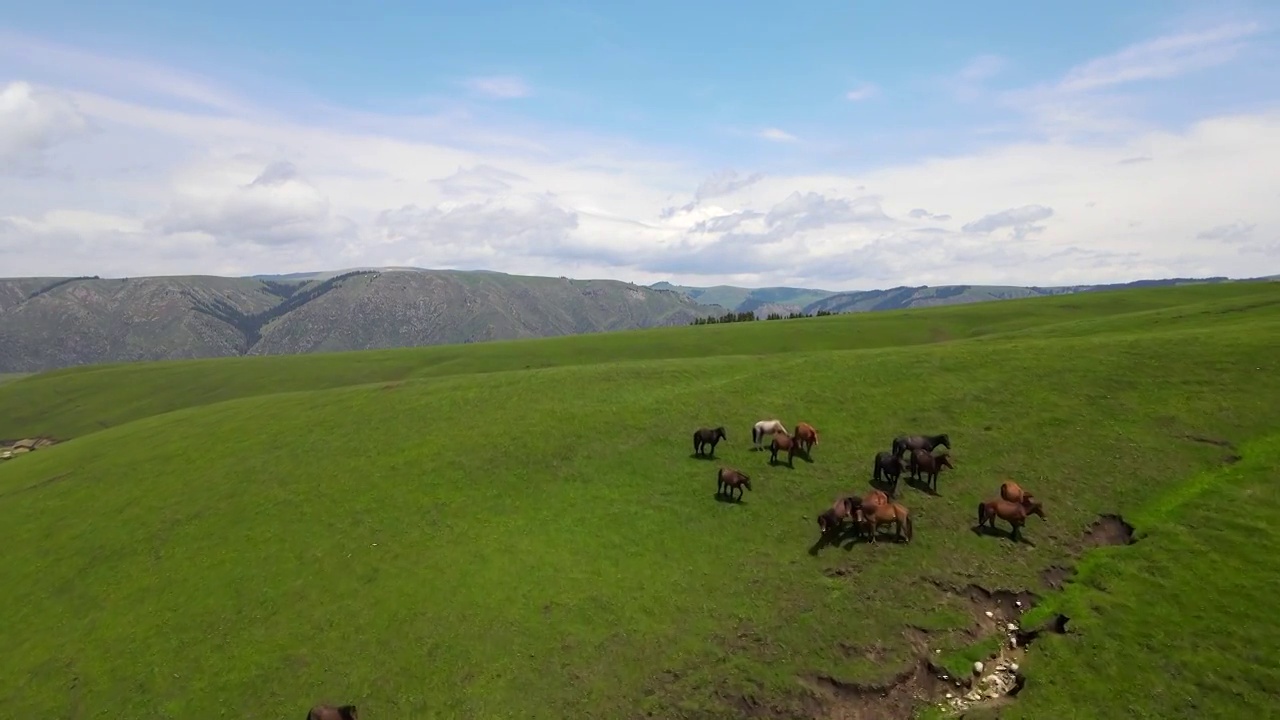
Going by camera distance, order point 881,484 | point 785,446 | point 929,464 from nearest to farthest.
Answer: point 929,464
point 881,484
point 785,446

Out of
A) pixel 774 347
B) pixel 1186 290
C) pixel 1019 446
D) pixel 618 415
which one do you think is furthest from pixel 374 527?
pixel 1186 290

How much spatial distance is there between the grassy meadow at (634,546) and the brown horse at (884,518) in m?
A: 0.89

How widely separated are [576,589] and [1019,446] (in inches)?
999

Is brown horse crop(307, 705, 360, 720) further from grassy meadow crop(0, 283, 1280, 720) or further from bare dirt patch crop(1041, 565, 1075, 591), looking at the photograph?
bare dirt patch crop(1041, 565, 1075, 591)

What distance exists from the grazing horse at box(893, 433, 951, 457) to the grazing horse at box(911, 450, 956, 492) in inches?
28.6

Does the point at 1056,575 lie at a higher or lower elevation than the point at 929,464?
lower

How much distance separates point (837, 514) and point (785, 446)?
Result: 7.60m

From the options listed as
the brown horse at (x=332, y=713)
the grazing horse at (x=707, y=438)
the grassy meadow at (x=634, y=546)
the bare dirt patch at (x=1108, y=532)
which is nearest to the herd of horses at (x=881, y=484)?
the grazing horse at (x=707, y=438)

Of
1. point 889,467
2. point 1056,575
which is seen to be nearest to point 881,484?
point 889,467

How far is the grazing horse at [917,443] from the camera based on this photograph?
33153mm

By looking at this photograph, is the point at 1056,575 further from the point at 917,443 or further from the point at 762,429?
the point at 762,429

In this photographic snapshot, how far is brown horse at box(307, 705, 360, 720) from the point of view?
71.6 ft

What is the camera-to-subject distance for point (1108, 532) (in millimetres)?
28000

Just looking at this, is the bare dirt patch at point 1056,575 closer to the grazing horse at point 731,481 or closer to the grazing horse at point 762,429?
the grazing horse at point 731,481
